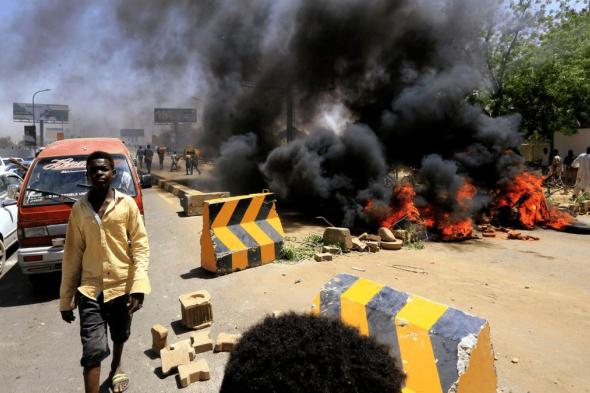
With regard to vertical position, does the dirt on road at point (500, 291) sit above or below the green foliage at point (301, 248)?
below

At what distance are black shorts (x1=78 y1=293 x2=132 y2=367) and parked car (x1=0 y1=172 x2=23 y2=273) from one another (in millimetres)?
4491

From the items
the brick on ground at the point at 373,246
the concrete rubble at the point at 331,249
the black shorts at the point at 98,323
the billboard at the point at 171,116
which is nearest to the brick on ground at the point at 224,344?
the black shorts at the point at 98,323

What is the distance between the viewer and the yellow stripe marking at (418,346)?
2.06 m

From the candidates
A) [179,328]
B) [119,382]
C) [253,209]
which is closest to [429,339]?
[119,382]

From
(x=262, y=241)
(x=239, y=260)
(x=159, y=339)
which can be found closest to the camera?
(x=159, y=339)

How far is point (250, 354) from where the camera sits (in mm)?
1299

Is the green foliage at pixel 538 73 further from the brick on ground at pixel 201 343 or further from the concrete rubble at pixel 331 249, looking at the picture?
the brick on ground at pixel 201 343

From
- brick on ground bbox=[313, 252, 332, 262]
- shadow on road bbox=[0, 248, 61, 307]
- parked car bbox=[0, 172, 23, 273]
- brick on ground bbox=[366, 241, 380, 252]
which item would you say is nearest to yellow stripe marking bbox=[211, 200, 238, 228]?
brick on ground bbox=[313, 252, 332, 262]

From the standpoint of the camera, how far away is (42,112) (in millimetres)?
65938

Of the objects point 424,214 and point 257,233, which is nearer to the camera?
point 257,233

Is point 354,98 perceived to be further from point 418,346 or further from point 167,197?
point 418,346

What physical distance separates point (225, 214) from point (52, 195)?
224 centimetres

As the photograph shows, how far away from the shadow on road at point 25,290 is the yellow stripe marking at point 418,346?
4.54 metres

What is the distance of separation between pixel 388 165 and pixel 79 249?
1006 cm
